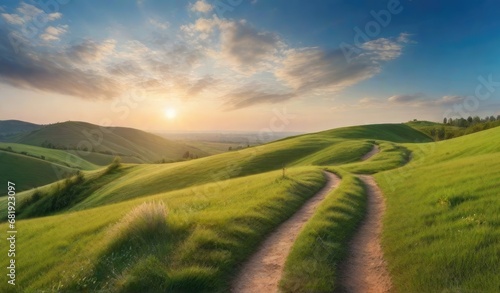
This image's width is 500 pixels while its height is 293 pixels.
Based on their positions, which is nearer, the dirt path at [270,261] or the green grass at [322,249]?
the green grass at [322,249]

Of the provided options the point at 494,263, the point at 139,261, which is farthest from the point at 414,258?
the point at 139,261

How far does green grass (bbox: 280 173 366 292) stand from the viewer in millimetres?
9438

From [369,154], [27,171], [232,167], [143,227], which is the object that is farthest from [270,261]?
[27,171]

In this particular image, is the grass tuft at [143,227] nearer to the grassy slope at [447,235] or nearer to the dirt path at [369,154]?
the grassy slope at [447,235]

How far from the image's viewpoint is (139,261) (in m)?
10.5

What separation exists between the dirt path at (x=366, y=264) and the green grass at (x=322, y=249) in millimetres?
316

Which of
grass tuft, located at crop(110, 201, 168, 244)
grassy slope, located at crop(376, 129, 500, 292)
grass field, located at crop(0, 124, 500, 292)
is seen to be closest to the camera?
grassy slope, located at crop(376, 129, 500, 292)

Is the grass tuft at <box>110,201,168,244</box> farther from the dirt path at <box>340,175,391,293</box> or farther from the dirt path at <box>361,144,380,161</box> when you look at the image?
the dirt path at <box>361,144,380,161</box>

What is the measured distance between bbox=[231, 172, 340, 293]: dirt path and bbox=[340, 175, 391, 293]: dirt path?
2.32m

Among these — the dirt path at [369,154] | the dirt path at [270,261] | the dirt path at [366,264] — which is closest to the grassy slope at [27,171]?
the dirt path at [369,154]

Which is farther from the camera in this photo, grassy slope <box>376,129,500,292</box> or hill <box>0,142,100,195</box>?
hill <box>0,142,100,195</box>

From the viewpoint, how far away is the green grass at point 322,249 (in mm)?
9438

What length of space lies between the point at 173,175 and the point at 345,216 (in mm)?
42640

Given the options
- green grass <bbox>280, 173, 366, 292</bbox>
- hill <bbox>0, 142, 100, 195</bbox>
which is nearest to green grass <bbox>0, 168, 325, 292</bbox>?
green grass <bbox>280, 173, 366, 292</bbox>
